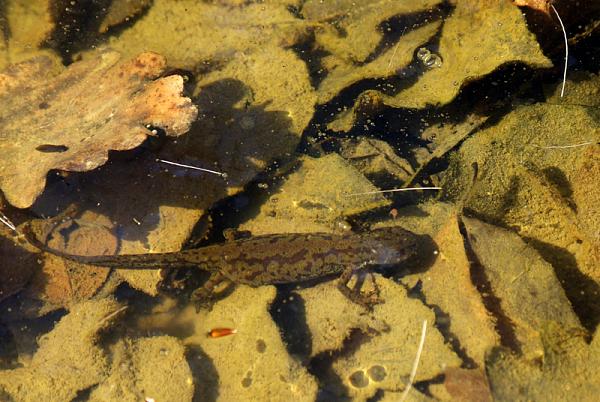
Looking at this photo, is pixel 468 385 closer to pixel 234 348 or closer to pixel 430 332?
pixel 430 332

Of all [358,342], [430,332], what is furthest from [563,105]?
[358,342]

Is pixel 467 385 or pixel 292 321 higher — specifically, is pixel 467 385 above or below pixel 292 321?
above

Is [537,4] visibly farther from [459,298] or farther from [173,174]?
[173,174]

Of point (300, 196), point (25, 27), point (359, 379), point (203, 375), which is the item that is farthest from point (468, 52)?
point (25, 27)

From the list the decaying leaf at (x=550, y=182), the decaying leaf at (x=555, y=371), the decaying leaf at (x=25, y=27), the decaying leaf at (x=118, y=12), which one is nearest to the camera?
the decaying leaf at (x=555, y=371)

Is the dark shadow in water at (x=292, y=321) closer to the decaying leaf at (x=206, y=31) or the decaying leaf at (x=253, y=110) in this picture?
the decaying leaf at (x=253, y=110)

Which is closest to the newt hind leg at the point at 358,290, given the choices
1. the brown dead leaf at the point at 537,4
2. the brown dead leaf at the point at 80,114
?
the brown dead leaf at the point at 80,114
